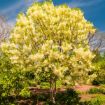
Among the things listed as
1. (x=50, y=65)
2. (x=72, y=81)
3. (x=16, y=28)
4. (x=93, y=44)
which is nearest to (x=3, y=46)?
(x=16, y=28)

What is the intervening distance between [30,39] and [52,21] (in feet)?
7.66

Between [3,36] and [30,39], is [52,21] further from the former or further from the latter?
[3,36]

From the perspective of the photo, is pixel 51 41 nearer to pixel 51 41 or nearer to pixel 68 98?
pixel 51 41

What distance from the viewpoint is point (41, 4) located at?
29.1 m

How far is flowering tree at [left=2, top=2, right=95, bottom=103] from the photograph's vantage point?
91.5ft

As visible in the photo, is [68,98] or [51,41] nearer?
[51,41]

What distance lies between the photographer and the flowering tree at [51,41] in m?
27.9

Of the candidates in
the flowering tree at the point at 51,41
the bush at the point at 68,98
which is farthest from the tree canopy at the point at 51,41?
the bush at the point at 68,98

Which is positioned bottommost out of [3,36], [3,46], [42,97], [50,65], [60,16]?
[42,97]

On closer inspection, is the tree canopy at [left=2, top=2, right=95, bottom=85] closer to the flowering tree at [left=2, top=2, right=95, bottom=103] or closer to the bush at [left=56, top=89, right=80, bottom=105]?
the flowering tree at [left=2, top=2, right=95, bottom=103]

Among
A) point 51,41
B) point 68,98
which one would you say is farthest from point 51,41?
point 68,98

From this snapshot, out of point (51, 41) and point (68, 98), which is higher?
point (51, 41)

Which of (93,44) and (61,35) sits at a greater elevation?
(93,44)

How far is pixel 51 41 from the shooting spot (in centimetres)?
2755
